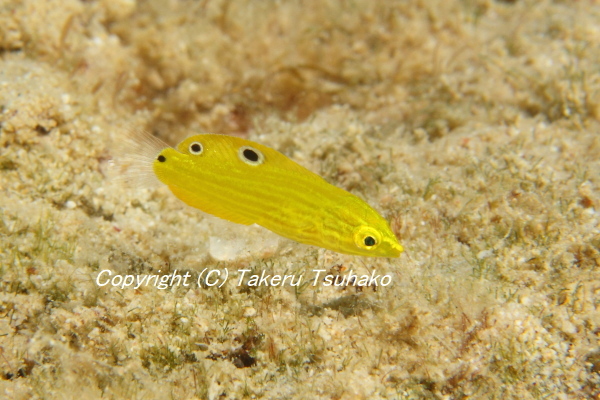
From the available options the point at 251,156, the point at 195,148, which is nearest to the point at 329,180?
the point at 251,156

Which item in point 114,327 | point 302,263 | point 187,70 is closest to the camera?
point 114,327

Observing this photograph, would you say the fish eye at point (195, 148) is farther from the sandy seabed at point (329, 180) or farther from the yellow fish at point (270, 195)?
the sandy seabed at point (329, 180)

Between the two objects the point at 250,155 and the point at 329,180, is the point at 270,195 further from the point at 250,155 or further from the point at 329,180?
the point at 329,180

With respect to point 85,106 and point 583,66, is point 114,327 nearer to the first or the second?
point 85,106

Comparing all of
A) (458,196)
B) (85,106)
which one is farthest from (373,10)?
(85,106)

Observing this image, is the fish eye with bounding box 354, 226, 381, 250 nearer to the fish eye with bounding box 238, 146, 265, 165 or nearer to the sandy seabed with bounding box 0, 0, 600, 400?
the sandy seabed with bounding box 0, 0, 600, 400

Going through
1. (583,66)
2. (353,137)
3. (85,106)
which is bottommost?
(85,106)

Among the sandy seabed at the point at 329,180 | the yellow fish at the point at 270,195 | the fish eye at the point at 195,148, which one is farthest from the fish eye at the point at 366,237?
the fish eye at the point at 195,148

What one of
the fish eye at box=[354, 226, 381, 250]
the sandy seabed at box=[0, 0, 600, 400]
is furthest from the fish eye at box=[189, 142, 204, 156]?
the fish eye at box=[354, 226, 381, 250]
